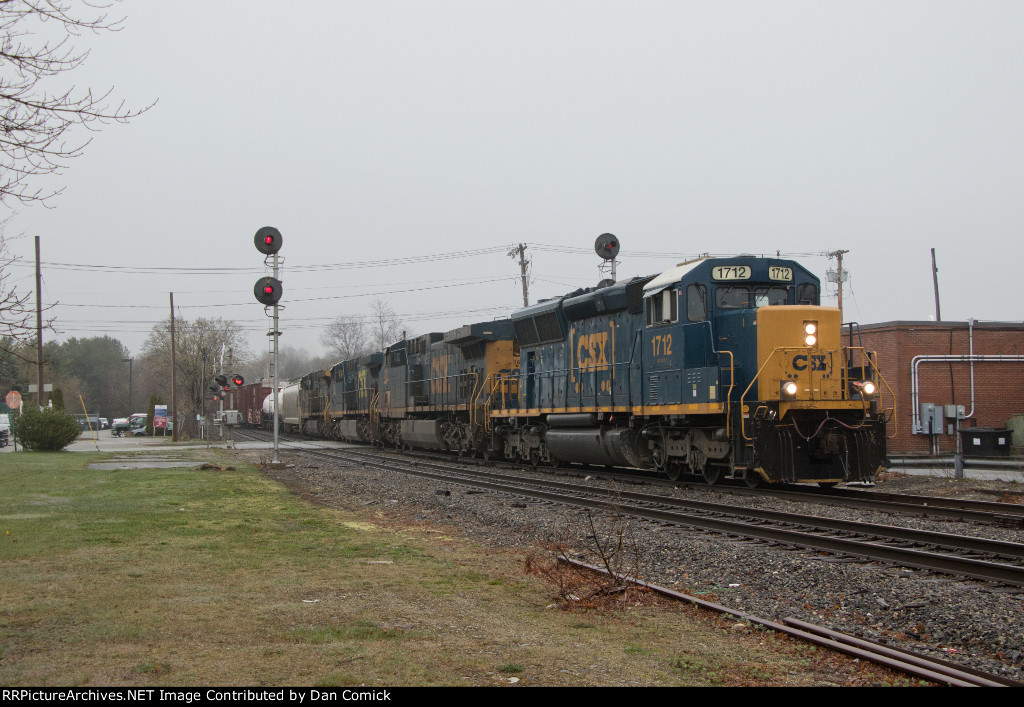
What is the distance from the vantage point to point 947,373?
30.2 m

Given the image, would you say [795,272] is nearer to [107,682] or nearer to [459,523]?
[459,523]

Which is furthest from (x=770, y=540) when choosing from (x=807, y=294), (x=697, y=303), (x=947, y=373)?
(x=947, y=373)

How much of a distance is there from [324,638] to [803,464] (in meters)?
10.5

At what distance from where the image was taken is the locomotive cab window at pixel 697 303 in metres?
15.5

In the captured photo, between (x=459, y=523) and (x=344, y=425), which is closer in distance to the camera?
(x=459, y=523)

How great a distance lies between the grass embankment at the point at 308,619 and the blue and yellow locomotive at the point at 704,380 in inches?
243

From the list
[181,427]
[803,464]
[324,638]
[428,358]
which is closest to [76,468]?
[428,358]

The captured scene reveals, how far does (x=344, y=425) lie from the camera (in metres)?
43.7

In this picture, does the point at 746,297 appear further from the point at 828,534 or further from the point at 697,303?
the point at 828,534

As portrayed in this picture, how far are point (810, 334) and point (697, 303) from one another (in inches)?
79.7

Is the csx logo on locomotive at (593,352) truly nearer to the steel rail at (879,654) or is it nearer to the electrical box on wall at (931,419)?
the steel rail at (879,654)

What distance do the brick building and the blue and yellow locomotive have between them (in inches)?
568

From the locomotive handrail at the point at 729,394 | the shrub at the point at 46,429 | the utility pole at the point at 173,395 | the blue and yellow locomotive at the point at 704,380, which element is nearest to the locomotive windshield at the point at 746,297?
the blue and yellow locomotive at the point at 704,380

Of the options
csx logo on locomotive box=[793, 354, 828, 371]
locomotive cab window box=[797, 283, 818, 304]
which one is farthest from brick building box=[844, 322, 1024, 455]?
csx logo on locomotive box=[793, 354, 828, 371]
